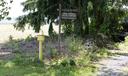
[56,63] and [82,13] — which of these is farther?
[82,13]

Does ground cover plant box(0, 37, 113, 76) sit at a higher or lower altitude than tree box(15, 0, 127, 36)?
lower

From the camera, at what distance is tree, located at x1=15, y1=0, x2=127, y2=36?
1862cm

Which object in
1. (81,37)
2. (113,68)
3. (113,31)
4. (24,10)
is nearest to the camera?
(113,68)

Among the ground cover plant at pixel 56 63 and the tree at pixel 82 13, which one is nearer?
the ground cover plant at pixel 56 63

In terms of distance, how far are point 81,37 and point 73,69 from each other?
7.65m

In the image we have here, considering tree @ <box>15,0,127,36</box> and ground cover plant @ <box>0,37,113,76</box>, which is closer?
ground cover plant @ <box>0,37,113,76</box>

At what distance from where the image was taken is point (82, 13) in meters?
18.9

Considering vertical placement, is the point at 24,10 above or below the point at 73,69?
above

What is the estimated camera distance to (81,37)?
62.5 feet

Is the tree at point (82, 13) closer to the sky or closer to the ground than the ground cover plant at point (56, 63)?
closer to the sky

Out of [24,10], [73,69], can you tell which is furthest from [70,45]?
[24,10]

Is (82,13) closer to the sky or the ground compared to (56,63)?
closer to the sky

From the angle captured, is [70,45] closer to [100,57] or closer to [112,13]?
[100,57]

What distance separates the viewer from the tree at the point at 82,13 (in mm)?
18619
